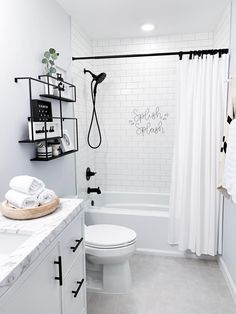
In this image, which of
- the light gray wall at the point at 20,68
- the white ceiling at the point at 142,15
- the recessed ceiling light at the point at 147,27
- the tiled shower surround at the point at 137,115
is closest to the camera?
the light gray wall at the point at 20,68

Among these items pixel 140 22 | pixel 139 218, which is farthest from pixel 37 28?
pixel 139 218

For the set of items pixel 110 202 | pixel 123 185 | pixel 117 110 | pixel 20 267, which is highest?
pixel 117 110

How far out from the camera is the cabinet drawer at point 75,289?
1.25 metres

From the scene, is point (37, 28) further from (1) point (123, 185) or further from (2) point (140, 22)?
(1) point (123, 185)

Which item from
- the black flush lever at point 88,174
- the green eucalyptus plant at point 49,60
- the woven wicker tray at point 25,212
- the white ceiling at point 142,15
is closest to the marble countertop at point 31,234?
the woven wicker tray at point 25,212

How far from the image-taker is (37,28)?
6.19 feet

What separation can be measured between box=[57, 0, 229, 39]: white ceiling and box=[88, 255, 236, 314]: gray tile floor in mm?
2447

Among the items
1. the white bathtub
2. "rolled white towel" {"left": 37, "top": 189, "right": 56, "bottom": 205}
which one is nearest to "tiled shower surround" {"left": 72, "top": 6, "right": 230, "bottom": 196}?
the white bathtub

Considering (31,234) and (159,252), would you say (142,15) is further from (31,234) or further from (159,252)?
(159,252)

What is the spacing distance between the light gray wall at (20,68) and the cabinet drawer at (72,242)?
0.51 m

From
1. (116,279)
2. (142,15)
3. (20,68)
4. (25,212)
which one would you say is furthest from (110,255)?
(142,15)

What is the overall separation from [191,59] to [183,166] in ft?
3.28

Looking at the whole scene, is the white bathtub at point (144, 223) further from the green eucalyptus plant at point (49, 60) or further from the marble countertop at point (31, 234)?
the green eucalyptus plant at point (49, 60)

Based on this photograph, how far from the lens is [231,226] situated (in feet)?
6.84
